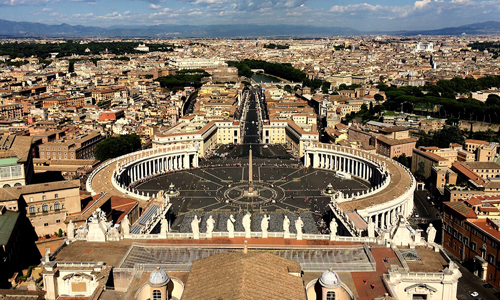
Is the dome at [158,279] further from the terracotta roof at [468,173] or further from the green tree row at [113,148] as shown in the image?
the green tree row at [113,148]

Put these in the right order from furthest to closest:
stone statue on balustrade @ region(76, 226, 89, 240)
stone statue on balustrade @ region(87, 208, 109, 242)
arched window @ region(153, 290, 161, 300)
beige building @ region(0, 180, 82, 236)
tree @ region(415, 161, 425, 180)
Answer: tree @ region(415, 161, 425, 180), beige building @ region(0, 180, 82, 236), stone statue on balustrade @ region(76, 226, 89, 240), stone statue on balustrade @ region(87, 208, 109, 242), arched window @ region(153, 290, 161, 300)

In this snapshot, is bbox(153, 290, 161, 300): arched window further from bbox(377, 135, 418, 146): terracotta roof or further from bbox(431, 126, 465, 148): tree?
bbox(431, 126, 465, 148): tree

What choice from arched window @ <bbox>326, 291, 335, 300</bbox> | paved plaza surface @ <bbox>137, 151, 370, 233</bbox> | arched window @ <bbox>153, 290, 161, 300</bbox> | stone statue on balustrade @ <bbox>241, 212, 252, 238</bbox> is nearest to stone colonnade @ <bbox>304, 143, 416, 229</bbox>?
paved plaza surface @ <bbox>137, 151, 370, 233</bbox>

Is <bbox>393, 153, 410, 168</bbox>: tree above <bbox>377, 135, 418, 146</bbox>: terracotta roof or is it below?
below

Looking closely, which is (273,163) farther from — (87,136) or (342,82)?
(342,82)

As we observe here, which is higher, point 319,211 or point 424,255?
point 424,255

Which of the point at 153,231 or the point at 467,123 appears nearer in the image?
the point at 153,231

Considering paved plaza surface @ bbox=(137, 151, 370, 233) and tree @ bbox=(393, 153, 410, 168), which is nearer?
paved plaza surface @ bbox=(137, 151, 370, 233)

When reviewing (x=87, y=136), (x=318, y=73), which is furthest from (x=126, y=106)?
(x=318, y=73)
